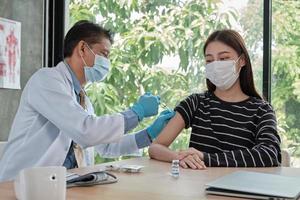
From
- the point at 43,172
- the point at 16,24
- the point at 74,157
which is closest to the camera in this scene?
the point at 43,172

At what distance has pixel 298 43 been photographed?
2525 mm

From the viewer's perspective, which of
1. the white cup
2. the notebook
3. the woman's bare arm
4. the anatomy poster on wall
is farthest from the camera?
the anatomy poster on wall

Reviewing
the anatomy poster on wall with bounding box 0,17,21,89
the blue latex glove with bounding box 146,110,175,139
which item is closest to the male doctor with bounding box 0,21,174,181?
the blue latex glove with bounding box 146,110,175,139

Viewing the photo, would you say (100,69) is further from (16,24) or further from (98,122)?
(16,24)

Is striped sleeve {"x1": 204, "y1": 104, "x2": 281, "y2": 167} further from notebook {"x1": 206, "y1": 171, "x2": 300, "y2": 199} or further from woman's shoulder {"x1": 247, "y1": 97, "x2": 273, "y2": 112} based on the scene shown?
notebook {"x1": 206, "y1": 171, "x2": 300, "y2": 199}

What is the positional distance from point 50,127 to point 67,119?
154mm

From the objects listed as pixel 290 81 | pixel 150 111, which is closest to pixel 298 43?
pixel 290 81

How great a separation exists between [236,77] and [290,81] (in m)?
0.86

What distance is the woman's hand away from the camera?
1415 mm

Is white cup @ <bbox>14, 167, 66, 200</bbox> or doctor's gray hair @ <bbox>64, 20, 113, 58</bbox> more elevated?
doctor's gray hair @ <bbox>64, 20, 113, 58</bbox>

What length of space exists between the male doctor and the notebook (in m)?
0.65

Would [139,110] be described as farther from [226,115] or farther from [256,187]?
[256,187]

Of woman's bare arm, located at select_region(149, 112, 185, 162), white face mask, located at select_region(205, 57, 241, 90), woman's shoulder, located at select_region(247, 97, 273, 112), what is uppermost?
white face mask, located at select_region(205, 57, 241, 90)

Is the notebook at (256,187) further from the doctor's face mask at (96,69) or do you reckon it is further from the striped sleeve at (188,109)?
the doctor's face mask at (96,69)
